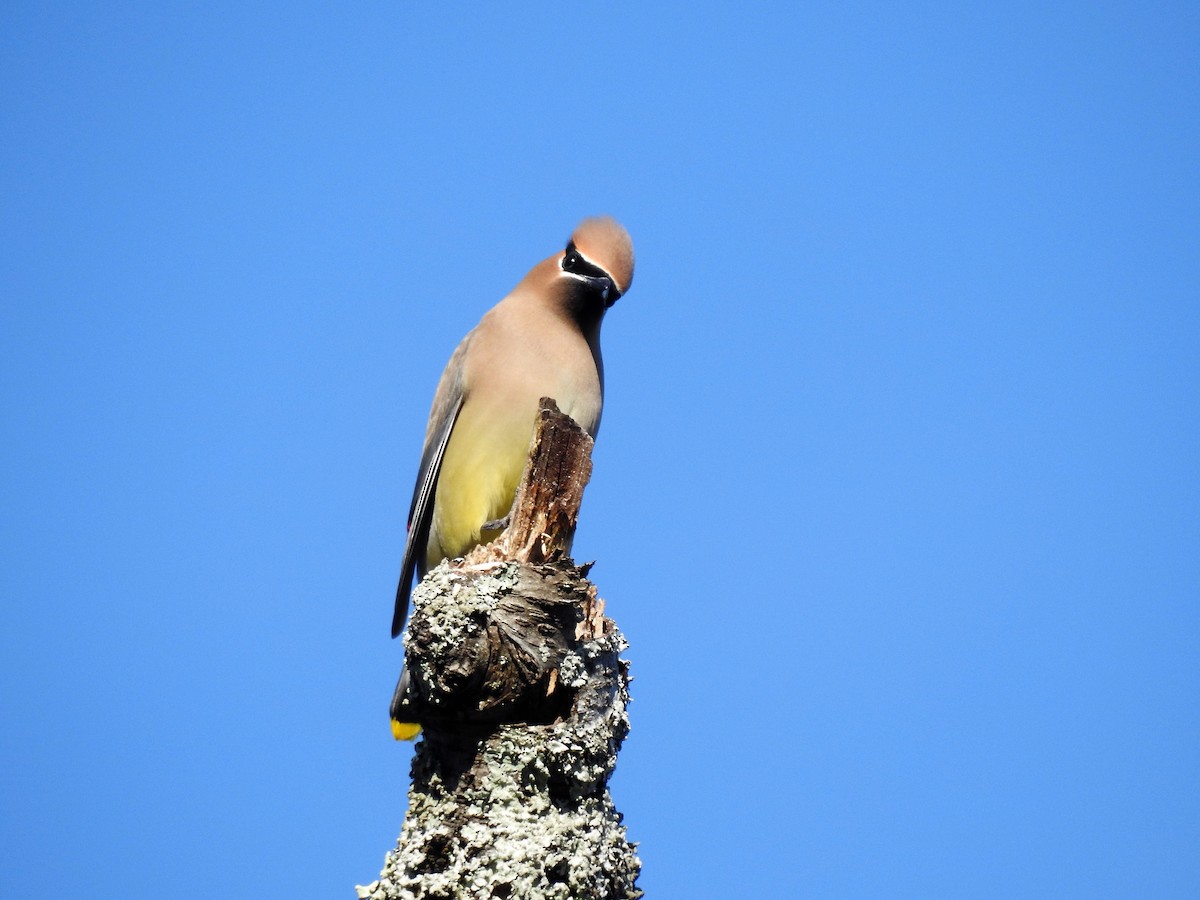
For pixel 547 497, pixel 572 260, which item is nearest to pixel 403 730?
pixel 547 497

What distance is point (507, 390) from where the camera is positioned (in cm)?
621

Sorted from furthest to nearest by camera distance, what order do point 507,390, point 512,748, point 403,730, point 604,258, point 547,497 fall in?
point 604,258 < point 507,390 < point 403,730 < point 547,497 < point 512,748

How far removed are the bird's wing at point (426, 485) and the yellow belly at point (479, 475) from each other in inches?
4.0

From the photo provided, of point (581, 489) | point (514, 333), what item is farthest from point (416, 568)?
point (581, 489)

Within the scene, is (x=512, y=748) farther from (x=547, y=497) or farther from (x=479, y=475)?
(x=479, y=475)

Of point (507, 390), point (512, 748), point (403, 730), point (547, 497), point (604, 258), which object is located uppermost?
point (604, 258)

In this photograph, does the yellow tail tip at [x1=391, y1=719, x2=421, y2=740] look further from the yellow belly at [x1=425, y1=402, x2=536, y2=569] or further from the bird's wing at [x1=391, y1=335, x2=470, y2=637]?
the yellow belly at [x1=425, y1=402, x2=536, y2=569]

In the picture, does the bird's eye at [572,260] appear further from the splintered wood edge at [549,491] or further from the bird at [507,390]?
the splintered wood edge at [549,491]

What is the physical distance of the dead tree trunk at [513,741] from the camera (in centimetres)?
353

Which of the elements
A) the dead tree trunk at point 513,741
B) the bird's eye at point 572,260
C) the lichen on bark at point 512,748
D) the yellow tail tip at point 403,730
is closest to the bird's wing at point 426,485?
the bird's eye at point 572,260

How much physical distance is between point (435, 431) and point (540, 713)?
295cm

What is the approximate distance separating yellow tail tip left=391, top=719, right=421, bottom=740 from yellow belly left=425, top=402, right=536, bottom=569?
103 centimetres

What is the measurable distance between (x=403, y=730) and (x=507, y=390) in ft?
5.48

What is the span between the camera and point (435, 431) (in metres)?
6.59
